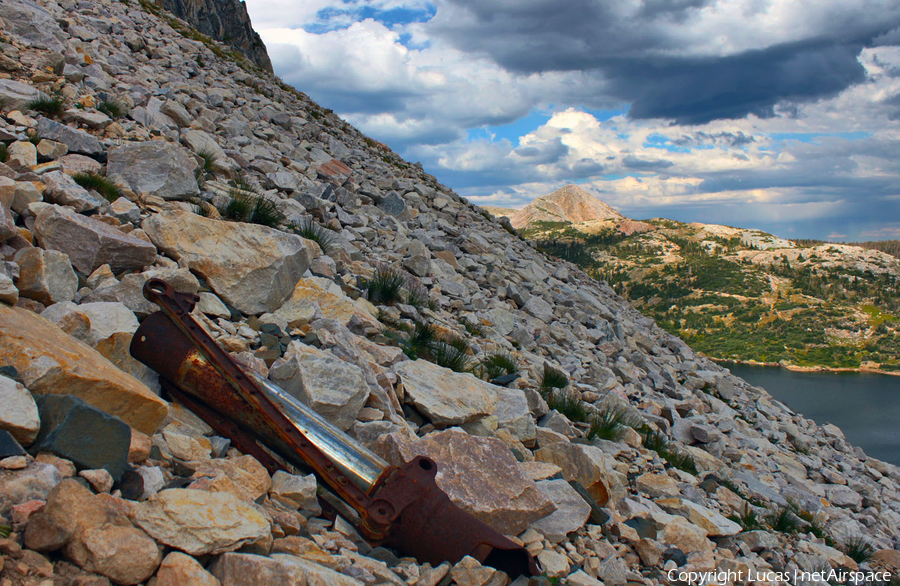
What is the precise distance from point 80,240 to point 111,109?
206 inches

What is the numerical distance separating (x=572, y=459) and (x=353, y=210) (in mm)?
8691

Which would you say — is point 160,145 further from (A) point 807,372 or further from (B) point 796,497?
(A) point 807,372

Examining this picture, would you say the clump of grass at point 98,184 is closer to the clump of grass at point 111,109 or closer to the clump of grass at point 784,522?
the clump of grass at point 111,109

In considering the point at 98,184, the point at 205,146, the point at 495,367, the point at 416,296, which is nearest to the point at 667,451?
the point at 495,367

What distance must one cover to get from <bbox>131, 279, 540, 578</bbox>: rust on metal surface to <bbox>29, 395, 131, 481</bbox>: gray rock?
85 centimetres

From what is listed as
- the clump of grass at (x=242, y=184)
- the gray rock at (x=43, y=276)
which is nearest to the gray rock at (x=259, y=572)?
the gray rock at (x=43, y=276)

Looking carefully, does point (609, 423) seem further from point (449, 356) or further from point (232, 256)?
point (232, 256)

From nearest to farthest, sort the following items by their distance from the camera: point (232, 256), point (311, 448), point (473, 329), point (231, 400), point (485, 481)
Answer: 1. point (311, 448)
2. point (231, 400)
3. point (485, 481)
4. point (232, 256)
5. point (473, 329)

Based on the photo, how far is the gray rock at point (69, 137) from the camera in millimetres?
6309

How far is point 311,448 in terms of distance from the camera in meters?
3.09

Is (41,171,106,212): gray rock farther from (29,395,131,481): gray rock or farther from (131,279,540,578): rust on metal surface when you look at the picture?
(29,395,131,481): gray rock

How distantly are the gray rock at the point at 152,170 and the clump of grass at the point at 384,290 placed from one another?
2.71m

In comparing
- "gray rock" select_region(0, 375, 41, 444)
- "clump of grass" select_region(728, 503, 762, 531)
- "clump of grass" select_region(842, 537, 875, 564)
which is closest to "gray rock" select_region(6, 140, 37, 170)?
"gray rock" select_region(0, 375, 41, 444)

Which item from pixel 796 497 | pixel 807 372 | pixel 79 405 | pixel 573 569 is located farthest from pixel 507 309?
pixel 807 372
